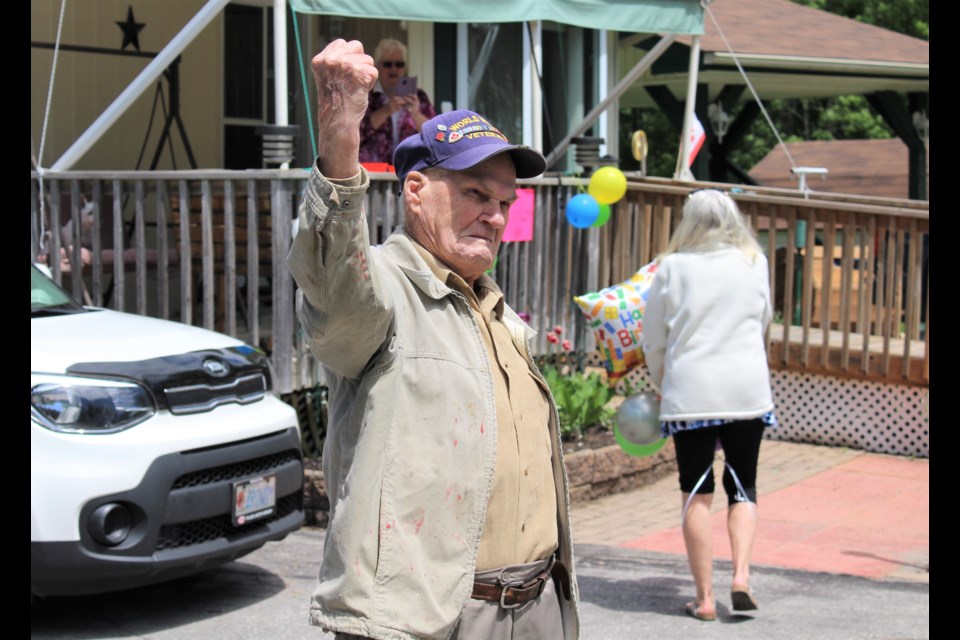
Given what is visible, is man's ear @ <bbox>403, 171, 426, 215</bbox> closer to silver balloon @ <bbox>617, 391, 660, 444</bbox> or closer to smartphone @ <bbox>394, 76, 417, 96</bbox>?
silver balloon @ <bbox>617, 391, 660, 444</bbox>

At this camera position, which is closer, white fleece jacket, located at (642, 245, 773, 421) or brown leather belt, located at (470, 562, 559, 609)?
brown leather belt, located at (470, 562, 559, 609)

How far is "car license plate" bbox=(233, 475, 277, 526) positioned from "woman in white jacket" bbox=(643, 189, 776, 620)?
69.6 inches

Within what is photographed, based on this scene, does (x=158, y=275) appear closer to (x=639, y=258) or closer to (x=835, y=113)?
(x=639, y=258)

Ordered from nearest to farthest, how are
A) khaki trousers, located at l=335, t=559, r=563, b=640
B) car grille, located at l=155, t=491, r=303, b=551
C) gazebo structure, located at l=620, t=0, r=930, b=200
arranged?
1. khaki trousers, located at l=335, t=559, r=563, b=640
2. car grille, located at l=155, t=491, r=303, b=551
3. gazebo structure, located at l=620, t=0, r=930, b=200

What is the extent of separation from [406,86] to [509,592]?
19.8ft

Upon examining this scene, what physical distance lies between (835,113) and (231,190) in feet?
64.2

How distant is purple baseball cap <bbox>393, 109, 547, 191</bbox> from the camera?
2.84m

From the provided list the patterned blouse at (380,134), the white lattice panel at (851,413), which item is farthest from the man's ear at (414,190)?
the white lattice panel at (851,413)

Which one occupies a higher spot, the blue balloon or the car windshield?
the blue balloon

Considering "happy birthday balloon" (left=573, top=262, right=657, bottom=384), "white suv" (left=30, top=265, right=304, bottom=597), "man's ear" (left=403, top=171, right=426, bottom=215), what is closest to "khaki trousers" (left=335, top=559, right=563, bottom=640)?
"man's ear" (left=403, top=171, right=426, bottom=215)

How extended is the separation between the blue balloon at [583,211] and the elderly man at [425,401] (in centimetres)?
527

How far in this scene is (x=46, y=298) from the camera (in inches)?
236

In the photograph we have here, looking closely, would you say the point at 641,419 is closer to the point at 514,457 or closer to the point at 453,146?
the point at 514,457

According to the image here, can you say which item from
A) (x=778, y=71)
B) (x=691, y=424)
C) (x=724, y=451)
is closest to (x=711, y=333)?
(x=691, y=424)
